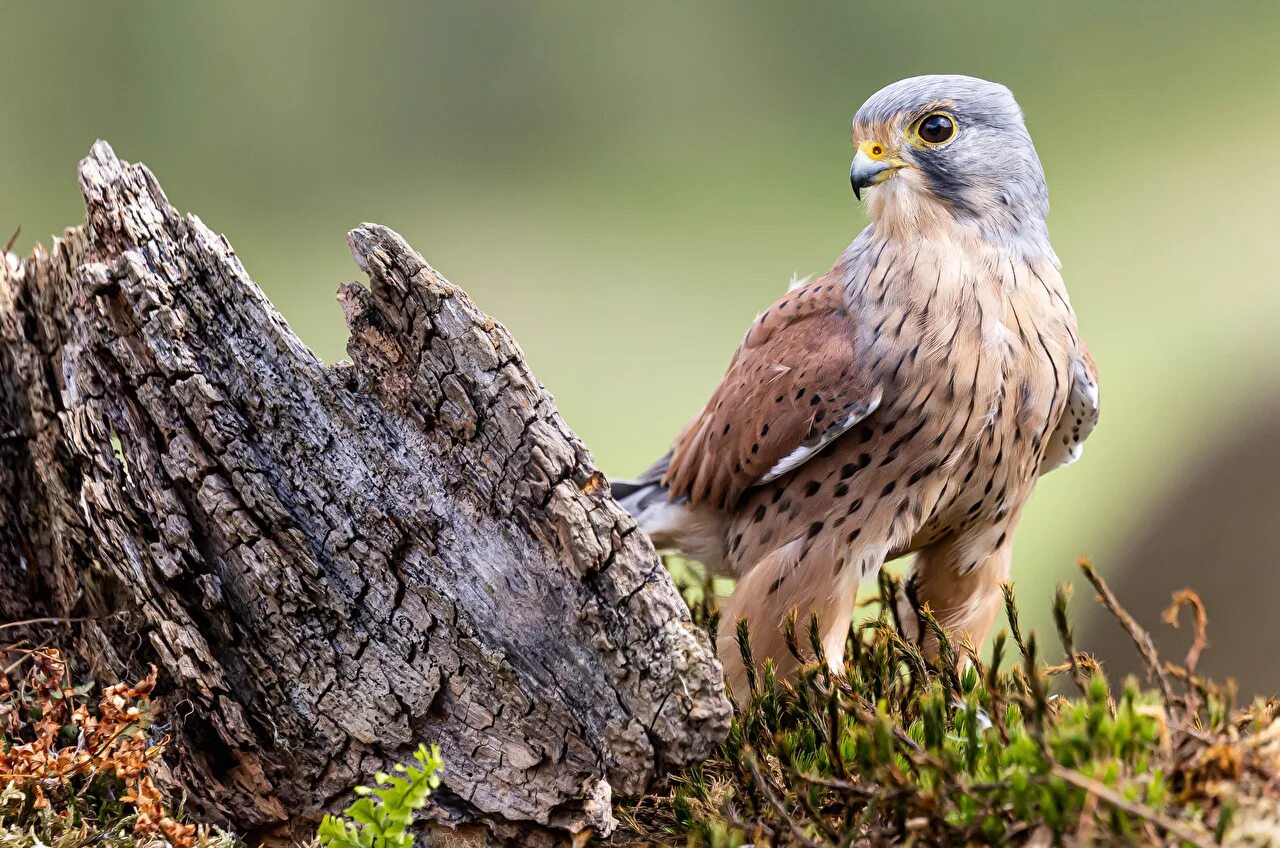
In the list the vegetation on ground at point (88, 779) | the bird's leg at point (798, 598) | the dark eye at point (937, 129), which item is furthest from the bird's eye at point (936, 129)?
the vegetation on ground at point (88, 779)

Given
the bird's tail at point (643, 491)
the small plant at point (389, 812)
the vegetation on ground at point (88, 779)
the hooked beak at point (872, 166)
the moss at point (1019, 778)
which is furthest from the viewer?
the bird's tail at point (643, 491)

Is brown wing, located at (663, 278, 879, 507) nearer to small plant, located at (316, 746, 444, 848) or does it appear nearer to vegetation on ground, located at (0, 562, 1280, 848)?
vegetation on ground, located at (0, 562, 1280, 848)

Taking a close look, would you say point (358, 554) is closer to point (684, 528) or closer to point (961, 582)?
point (684, 528)

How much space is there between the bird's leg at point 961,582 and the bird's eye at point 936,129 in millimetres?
955

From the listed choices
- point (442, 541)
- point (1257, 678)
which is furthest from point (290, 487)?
point (1257, 678)

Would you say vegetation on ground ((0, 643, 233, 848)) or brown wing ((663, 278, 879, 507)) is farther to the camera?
brown wing ((663, 278, 879, 507))

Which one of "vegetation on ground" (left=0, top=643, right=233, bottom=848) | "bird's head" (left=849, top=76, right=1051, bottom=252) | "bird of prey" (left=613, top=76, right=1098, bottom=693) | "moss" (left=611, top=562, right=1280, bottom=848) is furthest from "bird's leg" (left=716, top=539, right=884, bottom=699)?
"vegetation on ground" (left=0, top=643, right=233, bottom=848)

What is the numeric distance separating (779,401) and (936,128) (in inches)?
27.9

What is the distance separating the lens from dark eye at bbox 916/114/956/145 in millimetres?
2430

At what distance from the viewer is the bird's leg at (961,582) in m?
2.68

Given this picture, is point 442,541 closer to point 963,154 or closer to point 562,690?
point 562,690

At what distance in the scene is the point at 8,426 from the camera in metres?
2.25

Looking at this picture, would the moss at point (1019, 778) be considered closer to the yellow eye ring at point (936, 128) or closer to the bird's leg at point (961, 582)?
the bird's leg at point (961, 582)

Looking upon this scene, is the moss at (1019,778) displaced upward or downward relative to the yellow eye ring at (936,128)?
downward
